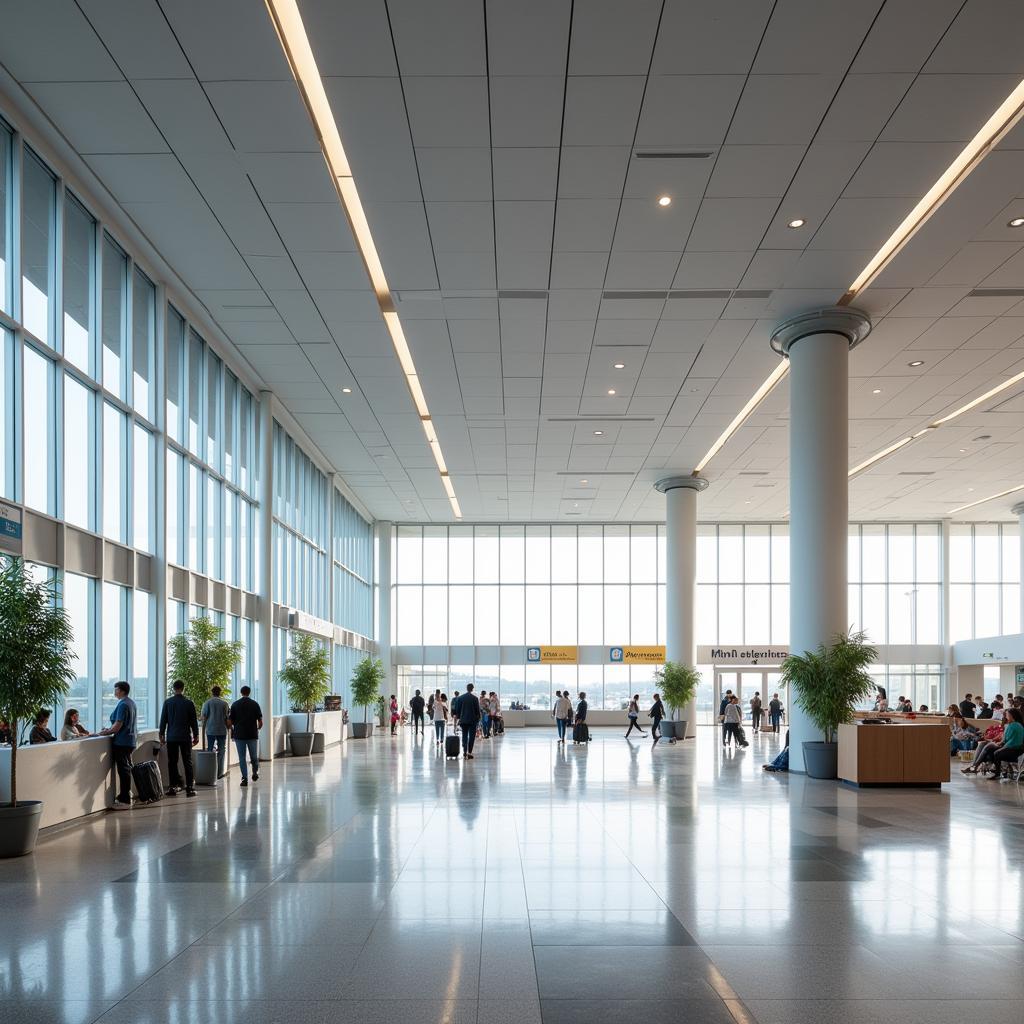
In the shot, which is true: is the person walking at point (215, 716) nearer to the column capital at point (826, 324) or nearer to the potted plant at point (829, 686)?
the potted plant at point (829, 686)

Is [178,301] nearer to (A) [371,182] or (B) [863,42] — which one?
(A) [371,182]

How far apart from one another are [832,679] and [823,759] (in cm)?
141

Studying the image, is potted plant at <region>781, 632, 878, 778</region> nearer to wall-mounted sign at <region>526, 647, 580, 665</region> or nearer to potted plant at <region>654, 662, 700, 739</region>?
potted plant at <region>654, 662, 700, 739</region>

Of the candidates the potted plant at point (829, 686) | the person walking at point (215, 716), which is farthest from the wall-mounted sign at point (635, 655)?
the person walking at point (215, 716)

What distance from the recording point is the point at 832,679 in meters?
16.6

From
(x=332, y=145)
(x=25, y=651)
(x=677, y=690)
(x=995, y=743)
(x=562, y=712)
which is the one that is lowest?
(x=562, y=712)

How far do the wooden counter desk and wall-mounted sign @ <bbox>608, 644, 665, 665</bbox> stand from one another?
27.7m

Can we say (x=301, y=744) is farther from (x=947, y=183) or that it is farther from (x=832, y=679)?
(x=947, y=183)

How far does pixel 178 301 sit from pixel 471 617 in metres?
28.1

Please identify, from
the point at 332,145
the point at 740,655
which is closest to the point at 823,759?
the point at 332,145

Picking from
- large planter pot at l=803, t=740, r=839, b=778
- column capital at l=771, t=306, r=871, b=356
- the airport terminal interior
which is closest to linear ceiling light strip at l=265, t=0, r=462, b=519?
the airport terminal interior

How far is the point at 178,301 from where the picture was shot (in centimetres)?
1716

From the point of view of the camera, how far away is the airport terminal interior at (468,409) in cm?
628

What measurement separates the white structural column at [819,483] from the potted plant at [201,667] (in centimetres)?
911
